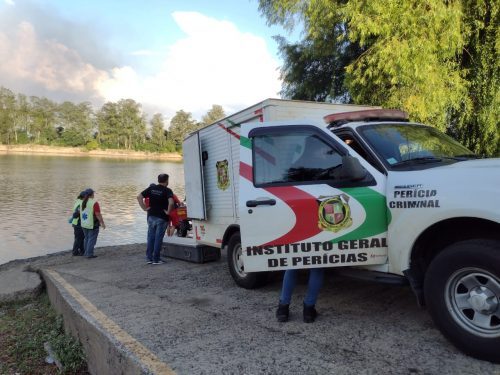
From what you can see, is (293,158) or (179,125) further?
(179,125)

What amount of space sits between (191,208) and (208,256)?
3.98 feet

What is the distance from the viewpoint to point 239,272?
6.66m

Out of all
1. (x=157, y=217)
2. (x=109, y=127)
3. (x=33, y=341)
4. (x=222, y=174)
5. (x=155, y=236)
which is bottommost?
(x=33, y=341)

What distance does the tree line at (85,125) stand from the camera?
120 m

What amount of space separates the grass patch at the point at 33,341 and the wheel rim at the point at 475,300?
3813 mm

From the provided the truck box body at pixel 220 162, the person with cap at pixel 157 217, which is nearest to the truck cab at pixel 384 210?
the truck box body at pixel 220 162

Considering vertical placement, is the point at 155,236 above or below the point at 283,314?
above

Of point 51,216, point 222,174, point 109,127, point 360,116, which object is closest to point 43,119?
point 109,127

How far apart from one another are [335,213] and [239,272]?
9.28ft

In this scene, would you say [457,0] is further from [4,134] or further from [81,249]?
[4,134]

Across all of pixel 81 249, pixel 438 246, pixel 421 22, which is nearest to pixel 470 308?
pixel 438 246

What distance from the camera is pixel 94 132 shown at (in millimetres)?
132125

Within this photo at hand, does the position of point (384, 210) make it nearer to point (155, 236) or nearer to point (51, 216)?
point (155, 236)

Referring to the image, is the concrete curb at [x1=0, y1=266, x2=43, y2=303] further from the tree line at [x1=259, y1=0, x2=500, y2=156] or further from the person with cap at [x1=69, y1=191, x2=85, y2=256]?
the tree line at [x1=259, y1=0, x2=500, y2=156]
